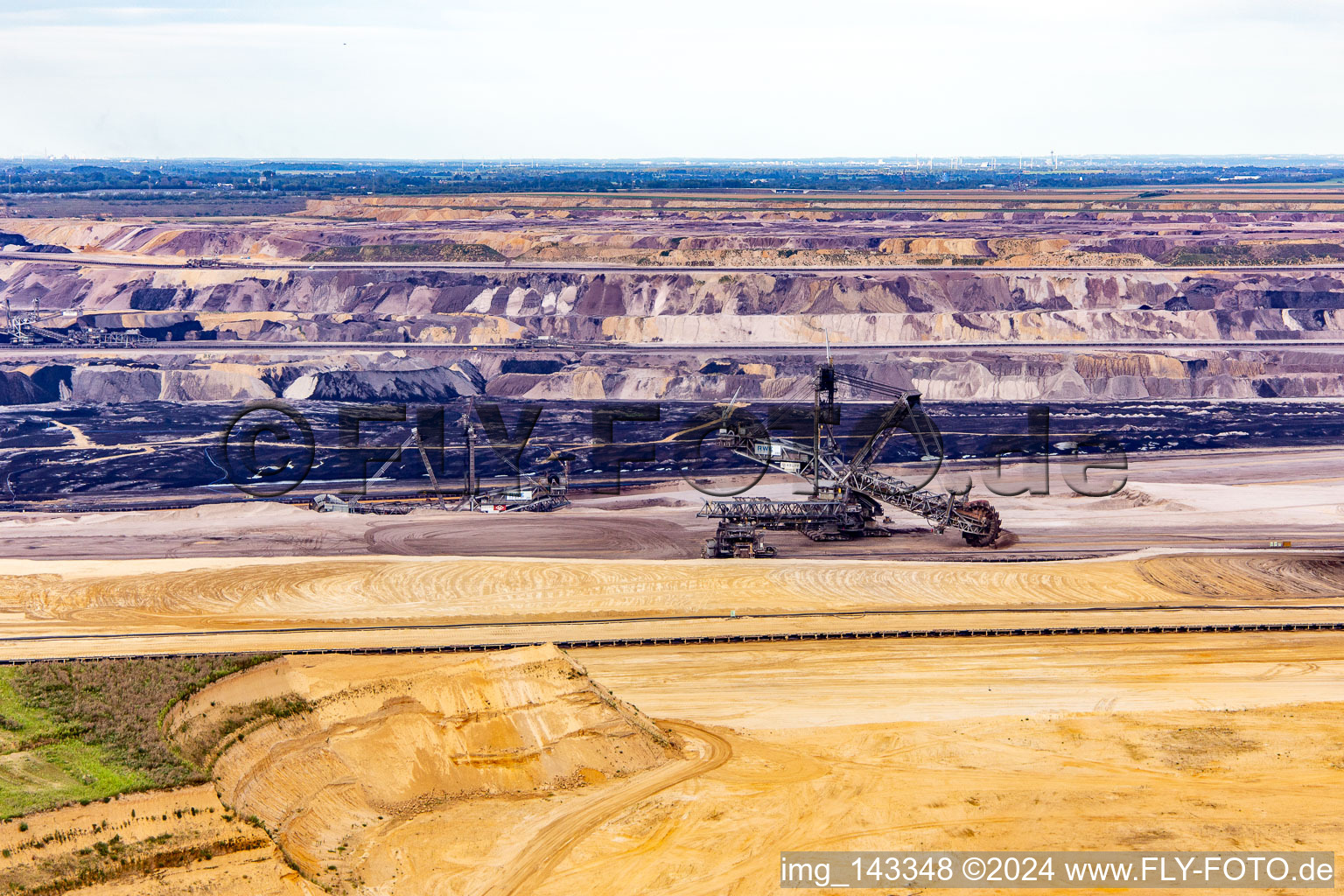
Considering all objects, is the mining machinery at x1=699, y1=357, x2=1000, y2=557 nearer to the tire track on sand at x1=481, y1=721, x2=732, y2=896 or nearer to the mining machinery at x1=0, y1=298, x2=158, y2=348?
the tire track on sand at x1=481, y1=721, x2=732, y2=896

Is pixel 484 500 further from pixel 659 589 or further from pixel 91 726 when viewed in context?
pixel 91 726

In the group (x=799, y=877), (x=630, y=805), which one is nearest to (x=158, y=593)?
(x=630, y=805)

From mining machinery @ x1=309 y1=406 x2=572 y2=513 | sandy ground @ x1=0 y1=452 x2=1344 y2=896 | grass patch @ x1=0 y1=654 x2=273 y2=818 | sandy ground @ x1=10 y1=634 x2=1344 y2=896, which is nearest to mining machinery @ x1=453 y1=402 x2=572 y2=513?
mining machinery @ x1=309 y1=406 x2=572 y2=513

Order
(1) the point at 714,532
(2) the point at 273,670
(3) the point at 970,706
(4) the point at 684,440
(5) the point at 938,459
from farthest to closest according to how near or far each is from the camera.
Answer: (4) the point at 684,440
(5) the point at 938,459
(1) the point at 714,532
(3) the point at 970,706
(2) the point at 273,670

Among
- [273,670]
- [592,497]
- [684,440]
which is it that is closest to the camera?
[273,670]

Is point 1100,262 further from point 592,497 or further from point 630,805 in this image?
point 630,805

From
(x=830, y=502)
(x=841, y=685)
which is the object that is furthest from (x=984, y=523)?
(x=841, y=685)
